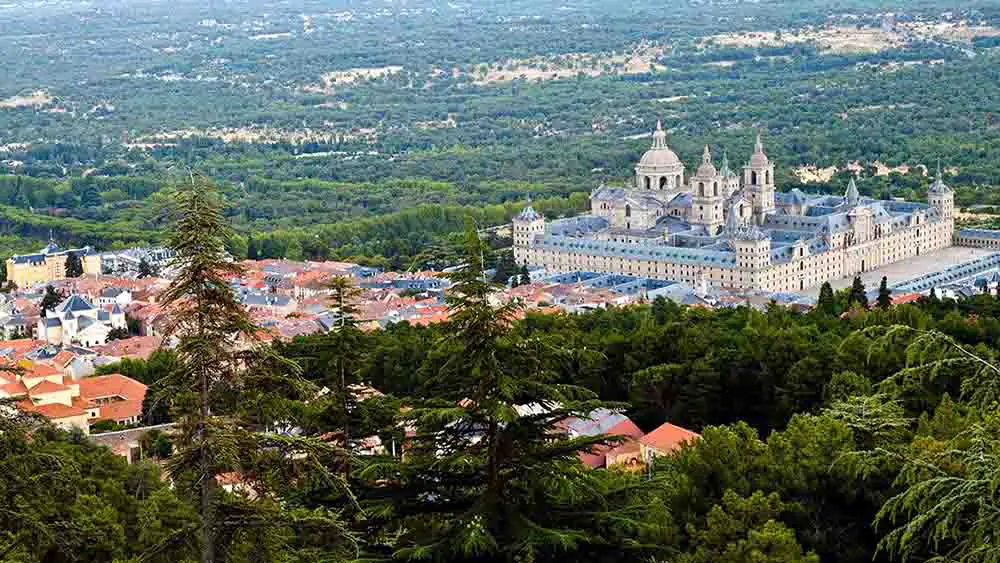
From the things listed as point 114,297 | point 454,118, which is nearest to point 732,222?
point 114,297

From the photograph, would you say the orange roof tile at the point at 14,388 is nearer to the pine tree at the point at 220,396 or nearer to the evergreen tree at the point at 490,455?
the evergreen tree at the point at 490,455

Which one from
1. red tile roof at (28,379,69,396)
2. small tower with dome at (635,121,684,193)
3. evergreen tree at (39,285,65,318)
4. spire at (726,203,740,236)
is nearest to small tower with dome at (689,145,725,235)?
spire at (726,203,740,236)

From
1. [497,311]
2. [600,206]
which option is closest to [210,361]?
[497,311]

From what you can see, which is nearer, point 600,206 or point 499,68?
point 600,206

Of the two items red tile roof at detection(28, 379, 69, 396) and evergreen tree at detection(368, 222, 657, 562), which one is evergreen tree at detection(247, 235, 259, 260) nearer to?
red tile roof at detection(28, 379, 69, 396)

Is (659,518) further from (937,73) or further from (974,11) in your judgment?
(974,11)

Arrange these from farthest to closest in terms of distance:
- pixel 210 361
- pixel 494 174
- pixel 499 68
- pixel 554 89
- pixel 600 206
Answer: pixel 499 68 → pixel 554 89 → pixel 494 174 → pixel 600 206 → pixel 210 361

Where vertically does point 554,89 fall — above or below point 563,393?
below
